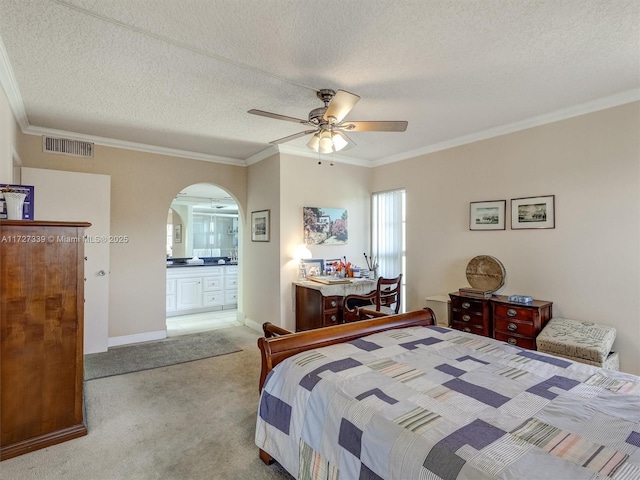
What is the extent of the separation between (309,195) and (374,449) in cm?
381

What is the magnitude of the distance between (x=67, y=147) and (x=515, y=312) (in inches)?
206

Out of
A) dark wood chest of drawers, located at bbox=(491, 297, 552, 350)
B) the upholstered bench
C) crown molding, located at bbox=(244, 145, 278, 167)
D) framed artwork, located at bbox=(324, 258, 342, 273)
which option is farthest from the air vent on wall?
the upholstered bench

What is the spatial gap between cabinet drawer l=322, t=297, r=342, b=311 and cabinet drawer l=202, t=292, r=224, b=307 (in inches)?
124

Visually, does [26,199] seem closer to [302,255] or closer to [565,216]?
[302,255]

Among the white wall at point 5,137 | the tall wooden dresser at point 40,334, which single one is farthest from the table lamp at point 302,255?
the white wall at point 5,137

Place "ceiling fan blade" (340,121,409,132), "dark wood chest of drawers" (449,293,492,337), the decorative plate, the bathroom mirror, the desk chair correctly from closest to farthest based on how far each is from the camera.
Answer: "ceiling fan blade" (340,121,409,132)
"dark wood chest of drawers" (449,293,492,337)
the decorative plate
the desk chair
the bathroom mirror

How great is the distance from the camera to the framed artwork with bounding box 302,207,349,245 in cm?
480

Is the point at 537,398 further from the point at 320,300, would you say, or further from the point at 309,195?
the point at 309,195

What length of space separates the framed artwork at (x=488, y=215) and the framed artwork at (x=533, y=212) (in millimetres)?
119

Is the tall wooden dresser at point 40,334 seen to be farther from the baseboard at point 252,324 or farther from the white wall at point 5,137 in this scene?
the baseboard at point 252,324

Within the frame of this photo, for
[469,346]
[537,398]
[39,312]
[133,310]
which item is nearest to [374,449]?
[537,398]

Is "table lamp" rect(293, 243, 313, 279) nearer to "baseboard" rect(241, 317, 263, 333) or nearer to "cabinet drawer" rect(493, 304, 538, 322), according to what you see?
"baseboard" rect(241, 317, 263, 333)

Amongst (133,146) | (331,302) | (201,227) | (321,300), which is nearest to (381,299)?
(331,302)

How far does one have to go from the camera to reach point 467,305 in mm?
3695
